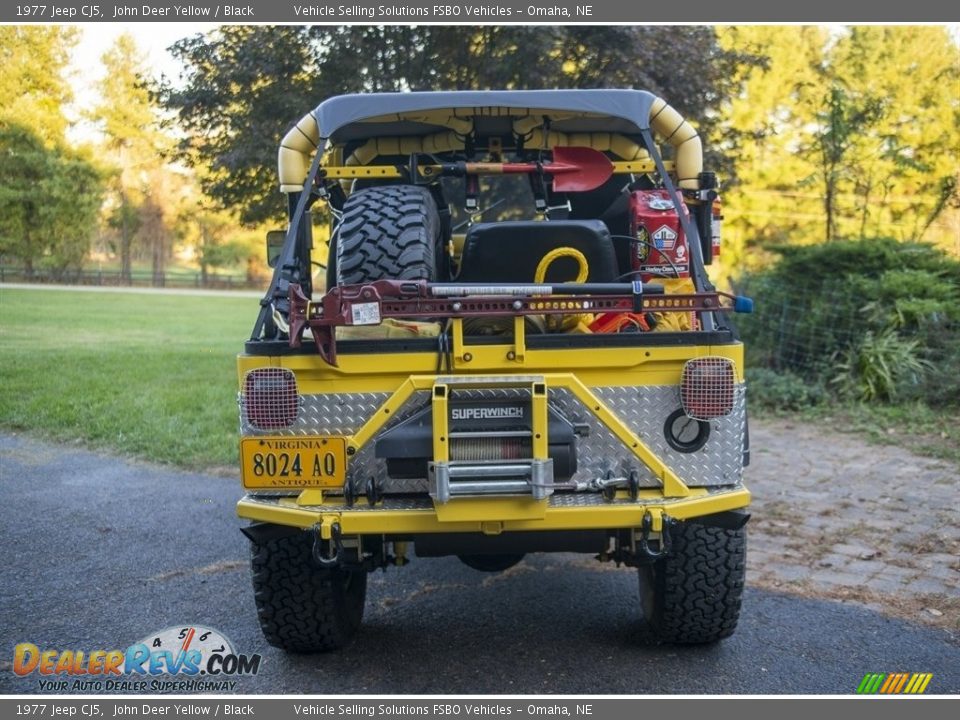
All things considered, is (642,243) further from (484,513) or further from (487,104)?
(484,513)

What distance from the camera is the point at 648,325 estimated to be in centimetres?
413

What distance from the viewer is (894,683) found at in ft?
12.1

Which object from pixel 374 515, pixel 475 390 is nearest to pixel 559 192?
pixel 475 390

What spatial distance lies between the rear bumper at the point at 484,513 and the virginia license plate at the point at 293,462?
80mm

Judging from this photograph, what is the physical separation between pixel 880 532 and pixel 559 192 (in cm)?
287

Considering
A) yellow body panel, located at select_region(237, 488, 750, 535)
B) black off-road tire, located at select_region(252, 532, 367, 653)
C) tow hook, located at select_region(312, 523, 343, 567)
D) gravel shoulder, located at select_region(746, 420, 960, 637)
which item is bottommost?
gravel shoulder, located at select_region(746, 420, 960, 637)

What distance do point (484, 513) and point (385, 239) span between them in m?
1.36

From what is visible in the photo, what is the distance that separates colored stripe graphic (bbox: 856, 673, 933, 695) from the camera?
3639mm

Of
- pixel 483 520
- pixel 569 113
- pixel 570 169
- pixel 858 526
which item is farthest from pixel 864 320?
pixel 483 520

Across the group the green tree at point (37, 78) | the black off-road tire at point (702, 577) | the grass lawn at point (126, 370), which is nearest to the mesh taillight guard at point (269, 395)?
the black off-road tire at point (702, 577)

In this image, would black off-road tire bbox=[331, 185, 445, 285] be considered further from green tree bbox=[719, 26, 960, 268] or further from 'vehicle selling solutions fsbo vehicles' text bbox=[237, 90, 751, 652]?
green tree bbox=[719, 26, 960, 268]

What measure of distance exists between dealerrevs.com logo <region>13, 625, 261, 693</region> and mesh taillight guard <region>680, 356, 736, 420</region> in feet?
6.80

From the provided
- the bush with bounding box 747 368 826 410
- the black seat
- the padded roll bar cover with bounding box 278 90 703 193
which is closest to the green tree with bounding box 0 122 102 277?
the padded roll bar cover with bounding box 278 90 703 193

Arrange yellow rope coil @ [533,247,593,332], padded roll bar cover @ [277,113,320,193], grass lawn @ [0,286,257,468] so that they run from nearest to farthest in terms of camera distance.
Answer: yellow rope coil @ [533,247,593,332]
padded roll bar cover @ [277,113,320,193]
grass lawn @ [0,286,257,468]
